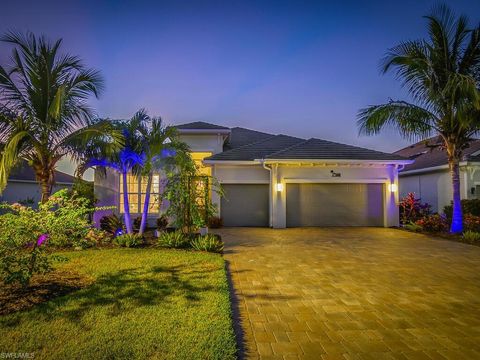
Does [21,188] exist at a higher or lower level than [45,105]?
lower

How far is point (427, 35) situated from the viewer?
412 inches

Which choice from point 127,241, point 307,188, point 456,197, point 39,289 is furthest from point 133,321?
point 456,197

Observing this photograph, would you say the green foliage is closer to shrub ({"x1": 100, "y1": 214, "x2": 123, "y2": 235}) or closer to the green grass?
the green grass

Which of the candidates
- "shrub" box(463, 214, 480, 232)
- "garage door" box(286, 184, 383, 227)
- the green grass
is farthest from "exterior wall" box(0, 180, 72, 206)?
"shrub" box(463, 214, 480, 232)

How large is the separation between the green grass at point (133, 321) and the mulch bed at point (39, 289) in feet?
0.79

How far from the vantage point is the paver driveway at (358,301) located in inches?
122

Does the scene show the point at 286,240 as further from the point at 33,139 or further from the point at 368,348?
the point at 33,139

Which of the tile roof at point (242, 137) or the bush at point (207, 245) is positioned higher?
the tile roof at point (242, 137)

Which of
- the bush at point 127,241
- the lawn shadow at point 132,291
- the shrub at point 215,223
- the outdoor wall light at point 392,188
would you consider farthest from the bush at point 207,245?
the outdoor wall light at point 392,188

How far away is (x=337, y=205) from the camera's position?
558 inches

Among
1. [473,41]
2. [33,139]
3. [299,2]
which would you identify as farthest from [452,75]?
[33,139]

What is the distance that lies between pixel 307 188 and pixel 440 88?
6622mm

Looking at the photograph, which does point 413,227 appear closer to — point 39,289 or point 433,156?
point 433,156

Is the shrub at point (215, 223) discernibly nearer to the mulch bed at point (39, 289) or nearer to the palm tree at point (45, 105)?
the palm tree at point (45, 105)
